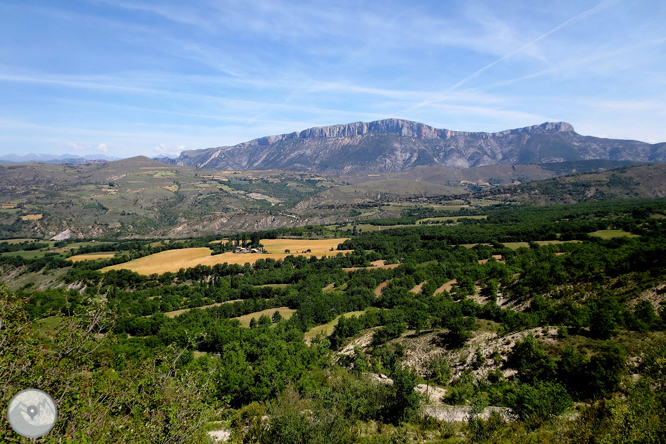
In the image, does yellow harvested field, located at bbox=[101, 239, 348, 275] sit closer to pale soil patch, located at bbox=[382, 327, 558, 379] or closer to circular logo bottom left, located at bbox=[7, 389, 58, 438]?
pale soil patch, located at bbox=[382, 327, 558, 379]

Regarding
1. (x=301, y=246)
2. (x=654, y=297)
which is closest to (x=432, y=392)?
(x=654, y=297)

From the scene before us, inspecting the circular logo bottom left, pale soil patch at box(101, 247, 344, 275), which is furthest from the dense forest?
pale soil patch at box(101, 247, 344, 275)

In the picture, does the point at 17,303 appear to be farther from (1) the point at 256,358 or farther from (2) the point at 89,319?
(1) the point at 256,358

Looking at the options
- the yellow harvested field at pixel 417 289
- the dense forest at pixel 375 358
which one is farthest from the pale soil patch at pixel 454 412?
the yellow harvested field at pixel 417 289

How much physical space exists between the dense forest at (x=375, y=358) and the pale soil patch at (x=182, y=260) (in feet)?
52.4

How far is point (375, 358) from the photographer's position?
48.8 metres

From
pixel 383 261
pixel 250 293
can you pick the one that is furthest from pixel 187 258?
pixel 383 261

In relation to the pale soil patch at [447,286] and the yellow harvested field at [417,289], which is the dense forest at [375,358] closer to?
the yellow harvested field at [417,289]

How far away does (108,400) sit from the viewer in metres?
12.6

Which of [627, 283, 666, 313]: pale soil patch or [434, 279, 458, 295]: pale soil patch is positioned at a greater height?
[627, 283, 666, 313]: pale soil patch

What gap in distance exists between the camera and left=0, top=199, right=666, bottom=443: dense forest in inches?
485

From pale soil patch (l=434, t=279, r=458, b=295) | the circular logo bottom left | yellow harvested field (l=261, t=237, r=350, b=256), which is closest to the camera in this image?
the circular logo bottom left

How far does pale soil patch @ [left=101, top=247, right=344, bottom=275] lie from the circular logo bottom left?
11673cm

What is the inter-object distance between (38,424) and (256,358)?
40923mm
